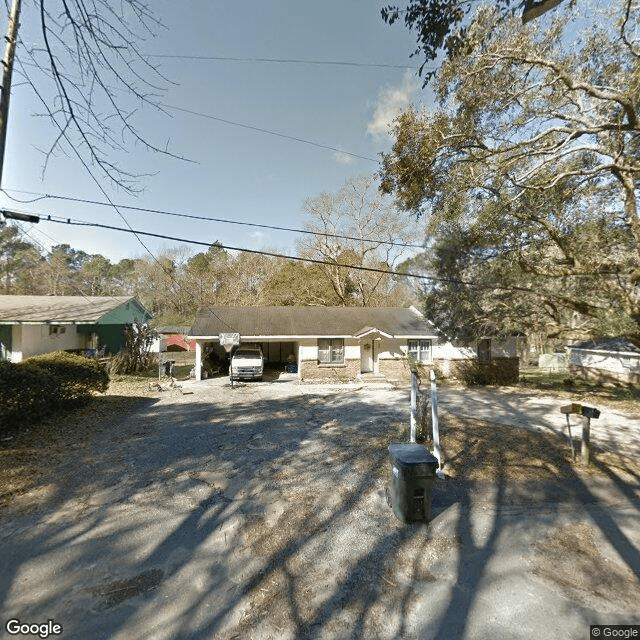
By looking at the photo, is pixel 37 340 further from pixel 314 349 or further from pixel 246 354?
pixel 314 349

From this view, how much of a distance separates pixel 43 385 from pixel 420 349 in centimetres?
1774

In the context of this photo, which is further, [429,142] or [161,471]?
[429,142]

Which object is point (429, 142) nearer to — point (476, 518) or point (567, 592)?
point (476, 518)

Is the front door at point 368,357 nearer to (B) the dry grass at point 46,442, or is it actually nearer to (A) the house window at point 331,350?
(A) the house window at point 331,350

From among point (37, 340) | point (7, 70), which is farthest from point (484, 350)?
point (37, 340)

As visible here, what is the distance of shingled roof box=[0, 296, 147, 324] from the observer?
58.9 feet

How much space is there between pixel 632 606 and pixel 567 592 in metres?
0.53

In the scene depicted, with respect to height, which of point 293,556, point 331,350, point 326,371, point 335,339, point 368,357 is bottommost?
point 293,556

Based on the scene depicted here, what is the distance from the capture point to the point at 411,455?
4.80 m

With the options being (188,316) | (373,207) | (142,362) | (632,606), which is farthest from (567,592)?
(188,316)

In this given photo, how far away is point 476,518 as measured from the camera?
15.9 ft
